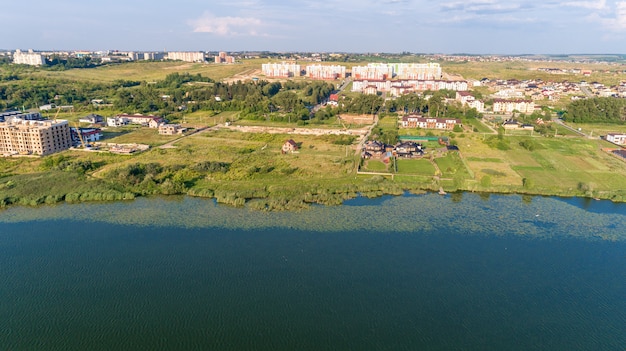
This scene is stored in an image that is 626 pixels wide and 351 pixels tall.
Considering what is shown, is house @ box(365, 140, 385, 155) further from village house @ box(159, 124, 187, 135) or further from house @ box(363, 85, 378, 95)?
house @ box(363, 85, 378, 95)

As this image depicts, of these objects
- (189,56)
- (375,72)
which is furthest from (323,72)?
(189,56)

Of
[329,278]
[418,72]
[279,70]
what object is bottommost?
[329,278]

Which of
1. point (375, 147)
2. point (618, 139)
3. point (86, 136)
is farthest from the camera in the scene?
point (618, 139)

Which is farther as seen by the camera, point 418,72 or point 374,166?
point 418,72

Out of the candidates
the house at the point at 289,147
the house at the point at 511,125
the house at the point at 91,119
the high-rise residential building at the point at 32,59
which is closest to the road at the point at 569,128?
the house at the point at 511,125

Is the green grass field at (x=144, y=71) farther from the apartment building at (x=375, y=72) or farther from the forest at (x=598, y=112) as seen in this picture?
the forest at (x=598, y=112)

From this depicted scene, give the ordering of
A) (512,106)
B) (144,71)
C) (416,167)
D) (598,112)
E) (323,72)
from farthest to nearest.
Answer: (323,72) → (144,71) → (512,106) → (598,112) → (416,167)

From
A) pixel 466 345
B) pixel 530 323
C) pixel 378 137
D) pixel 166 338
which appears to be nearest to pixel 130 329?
pixel 166 338

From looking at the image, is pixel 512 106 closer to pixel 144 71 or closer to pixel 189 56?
pixel 144 71

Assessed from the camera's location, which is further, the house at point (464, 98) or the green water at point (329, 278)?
the house at point (464, 98)
